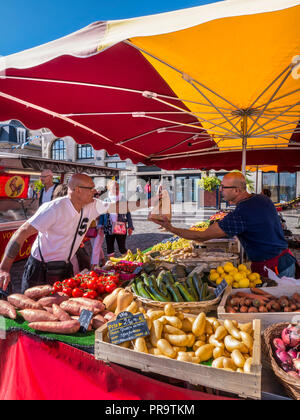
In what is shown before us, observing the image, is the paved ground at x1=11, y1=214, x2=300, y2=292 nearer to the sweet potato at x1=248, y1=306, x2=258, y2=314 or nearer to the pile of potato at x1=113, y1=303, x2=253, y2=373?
the pile of potato at x1=113, y1=303, x2=253, y2=373

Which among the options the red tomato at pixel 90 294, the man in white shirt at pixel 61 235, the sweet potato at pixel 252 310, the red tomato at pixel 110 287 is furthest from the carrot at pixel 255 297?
the man in white shirt at pixel 61 235

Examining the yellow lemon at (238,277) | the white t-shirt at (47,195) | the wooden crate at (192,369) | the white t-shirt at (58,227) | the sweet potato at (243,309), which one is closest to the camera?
the wooden crate at (192,369)

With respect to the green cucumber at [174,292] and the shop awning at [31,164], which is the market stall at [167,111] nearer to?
the green cucumber at [174,292]

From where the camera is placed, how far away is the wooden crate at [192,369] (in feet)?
4.05

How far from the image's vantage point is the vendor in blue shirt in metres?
2.92

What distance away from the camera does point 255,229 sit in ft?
9.69

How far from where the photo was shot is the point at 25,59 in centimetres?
160

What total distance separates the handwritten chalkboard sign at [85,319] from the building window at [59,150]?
37.0 meters

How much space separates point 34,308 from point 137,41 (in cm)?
199

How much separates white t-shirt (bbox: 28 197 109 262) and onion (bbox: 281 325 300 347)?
222cm

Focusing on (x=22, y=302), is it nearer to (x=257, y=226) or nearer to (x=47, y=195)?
(x=257, y=226)

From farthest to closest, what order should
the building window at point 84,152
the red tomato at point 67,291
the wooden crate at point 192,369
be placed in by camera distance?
1. the building window at point 84,152
2. the red tomato at point 67,291
3. the wooden crate at point 192,369

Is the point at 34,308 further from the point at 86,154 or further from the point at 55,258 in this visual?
the point at 86,154

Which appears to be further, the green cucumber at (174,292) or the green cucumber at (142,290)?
the green cucumber at (142,290)
